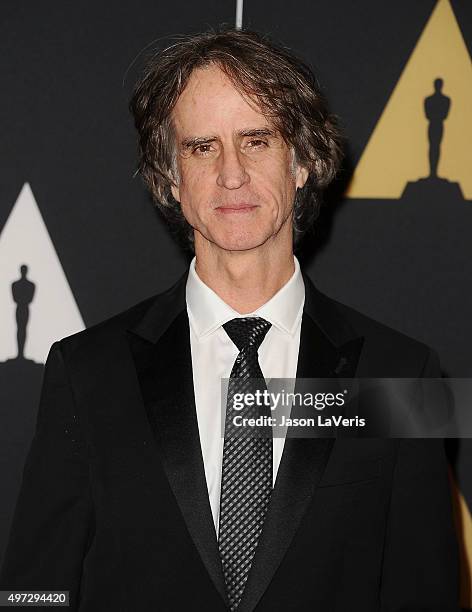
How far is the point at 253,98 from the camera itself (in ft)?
6.17

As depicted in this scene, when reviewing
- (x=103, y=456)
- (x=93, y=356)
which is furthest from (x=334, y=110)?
(x=103, y=456)

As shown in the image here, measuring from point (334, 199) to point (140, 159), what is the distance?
63cm

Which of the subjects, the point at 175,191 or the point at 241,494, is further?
the point at 175,191

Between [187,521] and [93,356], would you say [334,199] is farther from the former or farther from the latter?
[187,521]

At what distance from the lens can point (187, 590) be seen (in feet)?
5.74

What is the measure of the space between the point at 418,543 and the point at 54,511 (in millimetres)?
731

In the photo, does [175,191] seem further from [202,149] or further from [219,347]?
[219,347]

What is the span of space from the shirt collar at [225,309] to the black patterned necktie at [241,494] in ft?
0.51

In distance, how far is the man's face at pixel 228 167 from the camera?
72.3 inches

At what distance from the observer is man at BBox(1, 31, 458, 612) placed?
68.7 inches

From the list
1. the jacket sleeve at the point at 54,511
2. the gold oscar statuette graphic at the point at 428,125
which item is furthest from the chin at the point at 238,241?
the gold oscar statuette graphic at the point at 428,125

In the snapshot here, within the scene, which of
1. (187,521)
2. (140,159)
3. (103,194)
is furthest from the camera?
(103,194)

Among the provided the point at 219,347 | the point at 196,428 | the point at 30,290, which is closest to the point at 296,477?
the point at 196,428

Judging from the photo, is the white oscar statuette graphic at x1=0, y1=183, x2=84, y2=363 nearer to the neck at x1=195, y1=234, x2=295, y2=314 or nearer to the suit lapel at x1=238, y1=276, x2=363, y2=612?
the neck at x1=195, y1=234, x2=295, y2=314
